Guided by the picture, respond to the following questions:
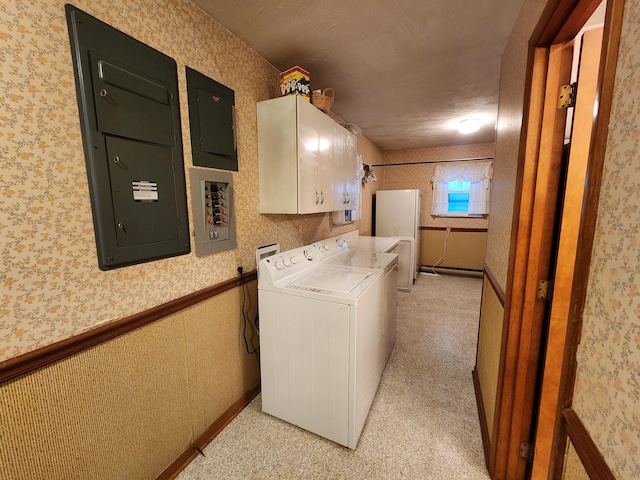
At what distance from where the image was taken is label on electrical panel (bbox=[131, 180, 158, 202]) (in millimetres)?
1170

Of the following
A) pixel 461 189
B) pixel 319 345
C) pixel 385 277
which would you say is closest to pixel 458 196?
pixel 461 189

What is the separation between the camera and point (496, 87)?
90.9 inches

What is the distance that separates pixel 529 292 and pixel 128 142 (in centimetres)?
182

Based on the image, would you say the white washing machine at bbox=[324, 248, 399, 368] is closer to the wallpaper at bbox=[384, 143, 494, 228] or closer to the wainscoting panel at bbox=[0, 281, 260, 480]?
the wainscoting panel at bbox=[0, 281, 260, 480]

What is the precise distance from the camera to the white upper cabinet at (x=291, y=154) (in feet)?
5.67

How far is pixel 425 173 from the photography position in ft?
16.2

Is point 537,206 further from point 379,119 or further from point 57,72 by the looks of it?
point 379,119

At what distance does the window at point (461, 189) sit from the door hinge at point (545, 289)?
3840 mm

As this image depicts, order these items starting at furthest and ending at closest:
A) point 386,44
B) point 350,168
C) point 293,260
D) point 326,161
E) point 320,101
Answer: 1. point 350,168
2. point 326,161
3. point 320,101
4. point 293,260
5. point 386,44

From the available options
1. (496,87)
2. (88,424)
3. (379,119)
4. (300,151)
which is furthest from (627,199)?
(379,119)

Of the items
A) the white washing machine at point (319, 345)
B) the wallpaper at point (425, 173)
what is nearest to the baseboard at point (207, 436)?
the white washing machine at point (319, 345)

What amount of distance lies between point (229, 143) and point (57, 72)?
0.76 m

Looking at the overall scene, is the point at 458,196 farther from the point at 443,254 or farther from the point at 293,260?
the point at 293,260

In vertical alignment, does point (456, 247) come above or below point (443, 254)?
above
